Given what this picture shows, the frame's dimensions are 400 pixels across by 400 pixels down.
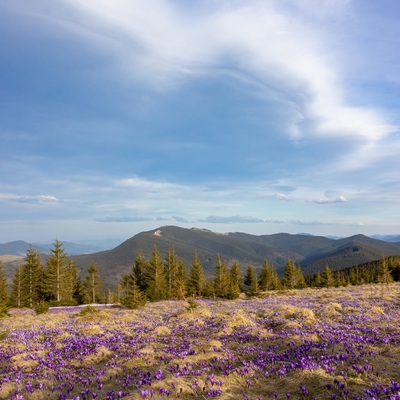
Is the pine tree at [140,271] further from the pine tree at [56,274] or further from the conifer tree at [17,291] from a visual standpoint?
the conifer tree at [17,291]

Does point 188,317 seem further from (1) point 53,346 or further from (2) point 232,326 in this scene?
(1) point 53,346

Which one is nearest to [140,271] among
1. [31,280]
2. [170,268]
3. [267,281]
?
[170,268]

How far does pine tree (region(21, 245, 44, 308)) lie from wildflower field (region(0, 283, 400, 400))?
49.3m

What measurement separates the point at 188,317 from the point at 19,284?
52.7 metres

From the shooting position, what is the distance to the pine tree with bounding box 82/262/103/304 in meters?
65.4

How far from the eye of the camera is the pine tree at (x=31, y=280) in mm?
56656

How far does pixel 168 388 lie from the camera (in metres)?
5.88

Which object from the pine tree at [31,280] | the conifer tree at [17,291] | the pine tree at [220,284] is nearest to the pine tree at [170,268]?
the pine tree at [220,284]

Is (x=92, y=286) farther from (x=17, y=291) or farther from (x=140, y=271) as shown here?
(x=17, y=291)

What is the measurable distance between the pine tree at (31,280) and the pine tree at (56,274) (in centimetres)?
256

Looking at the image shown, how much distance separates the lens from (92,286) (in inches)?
2621

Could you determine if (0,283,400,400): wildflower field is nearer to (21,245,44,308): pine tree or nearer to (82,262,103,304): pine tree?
(21,245,44,308): pine tree

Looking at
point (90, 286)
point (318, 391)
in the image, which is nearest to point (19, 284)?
point (90, 286)

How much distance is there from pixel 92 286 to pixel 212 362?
216 feet
